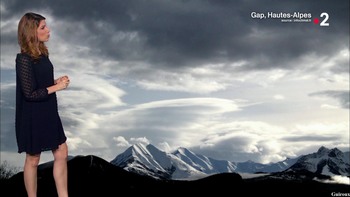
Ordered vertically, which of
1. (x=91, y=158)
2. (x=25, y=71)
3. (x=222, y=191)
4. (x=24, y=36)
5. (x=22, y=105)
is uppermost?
(x=24, y=36)

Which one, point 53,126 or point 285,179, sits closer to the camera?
point 53,126

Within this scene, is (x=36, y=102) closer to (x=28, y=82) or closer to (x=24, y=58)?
(x=28, y=82)

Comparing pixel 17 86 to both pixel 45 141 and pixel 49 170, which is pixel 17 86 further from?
pixel 49 170

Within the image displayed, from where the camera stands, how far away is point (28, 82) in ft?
29.9

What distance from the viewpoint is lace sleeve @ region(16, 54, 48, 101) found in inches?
359

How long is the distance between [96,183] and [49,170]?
1569mm

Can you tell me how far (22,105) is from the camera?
30.8 feet

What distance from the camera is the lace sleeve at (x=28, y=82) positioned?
29.9 feet

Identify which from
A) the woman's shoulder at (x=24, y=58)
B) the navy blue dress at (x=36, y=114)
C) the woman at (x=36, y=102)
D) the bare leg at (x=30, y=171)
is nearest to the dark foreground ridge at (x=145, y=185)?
the bare leg at (x=30, y=171)

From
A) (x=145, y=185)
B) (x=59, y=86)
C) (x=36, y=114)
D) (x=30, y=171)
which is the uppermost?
(x=59, y=86)

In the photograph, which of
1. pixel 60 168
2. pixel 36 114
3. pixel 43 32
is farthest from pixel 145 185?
pixel 43 32

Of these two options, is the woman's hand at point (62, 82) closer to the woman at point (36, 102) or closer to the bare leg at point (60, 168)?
the woman at point (36, 102)

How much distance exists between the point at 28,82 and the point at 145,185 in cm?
492

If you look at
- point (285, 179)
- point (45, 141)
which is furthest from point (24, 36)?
point (285, 179)
